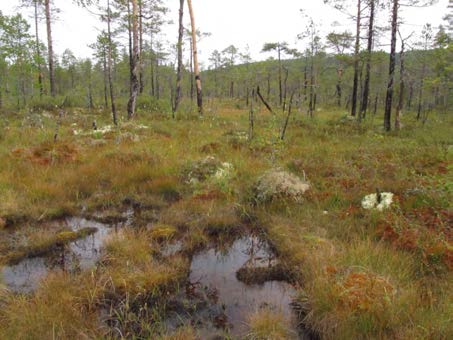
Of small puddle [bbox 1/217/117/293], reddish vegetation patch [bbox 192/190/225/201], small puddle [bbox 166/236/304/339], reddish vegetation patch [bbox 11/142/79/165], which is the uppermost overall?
reddish vegetation patch [bbox 11/142/79/165]

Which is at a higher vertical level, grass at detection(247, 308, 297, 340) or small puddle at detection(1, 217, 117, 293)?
small puddle at detection(1, 217, 117, 293)

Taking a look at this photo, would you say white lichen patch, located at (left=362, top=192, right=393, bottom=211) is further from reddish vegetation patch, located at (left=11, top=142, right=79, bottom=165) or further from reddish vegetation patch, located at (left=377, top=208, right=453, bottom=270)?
reddish vegetation patch, located at (left=11, top=142, right=79, bottom=165)

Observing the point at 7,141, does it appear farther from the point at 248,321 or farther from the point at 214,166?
the point at 248,321

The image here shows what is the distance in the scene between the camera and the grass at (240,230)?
2.40 metres

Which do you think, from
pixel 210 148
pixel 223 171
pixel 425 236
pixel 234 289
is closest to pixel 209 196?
pixel 223 171

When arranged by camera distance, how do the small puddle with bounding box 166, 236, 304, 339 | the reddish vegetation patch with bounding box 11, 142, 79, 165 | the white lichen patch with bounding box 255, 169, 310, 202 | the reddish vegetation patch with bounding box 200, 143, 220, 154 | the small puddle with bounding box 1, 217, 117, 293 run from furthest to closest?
the reddish vegetation patch with bounding box 200, 143, 220, 154 → the reddish vegetation patch with bounding box 11, 142, 79, 165 → the white lichen patch with bounding box 255, 169, 310, 202 → the small puddle with bounding box 1, 217, 117, 293 → the small puddle with bounding box 166, 236, 304, 339

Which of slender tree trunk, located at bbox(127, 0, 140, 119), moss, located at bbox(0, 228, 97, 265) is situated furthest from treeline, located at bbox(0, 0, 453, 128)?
moss, located at bbox(0, 228, 97, 265)

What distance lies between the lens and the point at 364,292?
251cm

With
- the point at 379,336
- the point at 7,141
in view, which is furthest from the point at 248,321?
the point at 7,141

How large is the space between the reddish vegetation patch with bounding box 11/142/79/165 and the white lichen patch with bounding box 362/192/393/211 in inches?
237

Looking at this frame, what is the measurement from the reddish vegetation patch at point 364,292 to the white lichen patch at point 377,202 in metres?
1.86

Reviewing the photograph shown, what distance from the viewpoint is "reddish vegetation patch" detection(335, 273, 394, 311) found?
2.41m

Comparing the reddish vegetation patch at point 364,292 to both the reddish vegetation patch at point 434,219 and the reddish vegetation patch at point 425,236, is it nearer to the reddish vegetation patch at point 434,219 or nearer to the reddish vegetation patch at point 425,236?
the reddish vegetation patch at point 425,236

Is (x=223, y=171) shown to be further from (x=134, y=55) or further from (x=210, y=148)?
(x=134, y=55)
